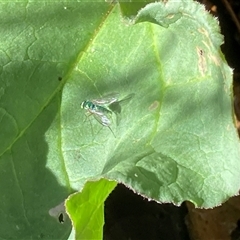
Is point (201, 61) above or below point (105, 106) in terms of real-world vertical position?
above

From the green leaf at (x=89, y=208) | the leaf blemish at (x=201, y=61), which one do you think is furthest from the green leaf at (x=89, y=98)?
the green leaf at (x=89, y=208)

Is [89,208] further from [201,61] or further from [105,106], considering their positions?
[201,61]

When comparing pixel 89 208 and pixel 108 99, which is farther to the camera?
pixel 108 99

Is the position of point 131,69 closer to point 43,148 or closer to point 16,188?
point 43,148

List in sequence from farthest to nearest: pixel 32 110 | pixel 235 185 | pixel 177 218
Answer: pixel 177 218
pixel 32 110
pixel 235 185

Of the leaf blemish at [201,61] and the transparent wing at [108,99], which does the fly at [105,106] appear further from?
the leaf blemish at [201,61]

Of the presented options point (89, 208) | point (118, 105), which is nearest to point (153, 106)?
point (118, 105)

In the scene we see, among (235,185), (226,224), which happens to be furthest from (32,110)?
(226,224)
